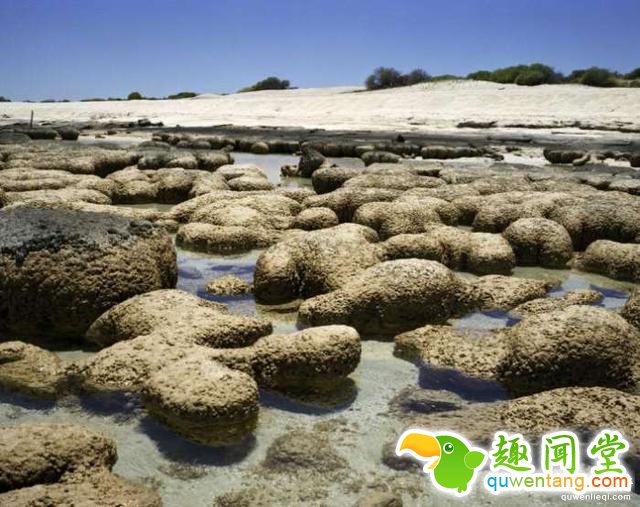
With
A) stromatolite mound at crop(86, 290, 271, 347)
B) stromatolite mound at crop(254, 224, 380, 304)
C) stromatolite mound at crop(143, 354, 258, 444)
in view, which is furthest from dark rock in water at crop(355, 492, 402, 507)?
stromatolite mound at crop(254, 224, 380, 304)

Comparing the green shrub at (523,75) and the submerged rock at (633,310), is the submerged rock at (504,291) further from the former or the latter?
the green shrub at (523,75)

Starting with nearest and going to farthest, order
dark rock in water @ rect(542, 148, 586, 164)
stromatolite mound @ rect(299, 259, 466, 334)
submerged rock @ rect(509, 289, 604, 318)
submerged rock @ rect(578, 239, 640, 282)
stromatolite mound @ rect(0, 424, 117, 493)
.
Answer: stromatolite mound @ rect(0, 424, 117, 493), stromatolite mound @ rect(299, 259, 466, 334), submerged rock @ rect(509, 289, 604, 318), submerged rock @ rect(578, 239, 640, 282), dark rock in water @ rect(542, 148, 586, 164)

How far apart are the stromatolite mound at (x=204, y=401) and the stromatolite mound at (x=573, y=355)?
1.38 m

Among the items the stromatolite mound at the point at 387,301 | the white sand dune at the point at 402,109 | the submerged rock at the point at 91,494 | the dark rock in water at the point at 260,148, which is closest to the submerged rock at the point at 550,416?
the stromatolite mound at the point at 387,301

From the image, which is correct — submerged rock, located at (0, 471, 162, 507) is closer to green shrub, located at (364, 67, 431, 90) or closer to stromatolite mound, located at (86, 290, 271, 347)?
stromatolite mound, located at (86, 290, 271, 347)

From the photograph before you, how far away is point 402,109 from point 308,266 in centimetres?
2536

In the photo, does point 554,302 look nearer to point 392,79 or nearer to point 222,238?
point 222,238

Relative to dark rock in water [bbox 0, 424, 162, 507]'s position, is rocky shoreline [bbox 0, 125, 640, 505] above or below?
above

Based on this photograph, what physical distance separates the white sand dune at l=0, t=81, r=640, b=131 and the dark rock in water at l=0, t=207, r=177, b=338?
18.6 metres

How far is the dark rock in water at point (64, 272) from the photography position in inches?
159

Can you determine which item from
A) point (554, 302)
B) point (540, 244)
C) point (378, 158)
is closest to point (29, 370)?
point (554, 302)

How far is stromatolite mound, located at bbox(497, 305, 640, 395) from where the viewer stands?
3.31m

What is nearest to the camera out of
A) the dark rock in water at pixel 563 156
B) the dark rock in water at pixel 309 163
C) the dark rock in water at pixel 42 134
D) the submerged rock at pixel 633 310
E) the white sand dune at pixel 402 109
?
the submerged rock at pixel 633 310

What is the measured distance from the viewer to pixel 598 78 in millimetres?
30750
